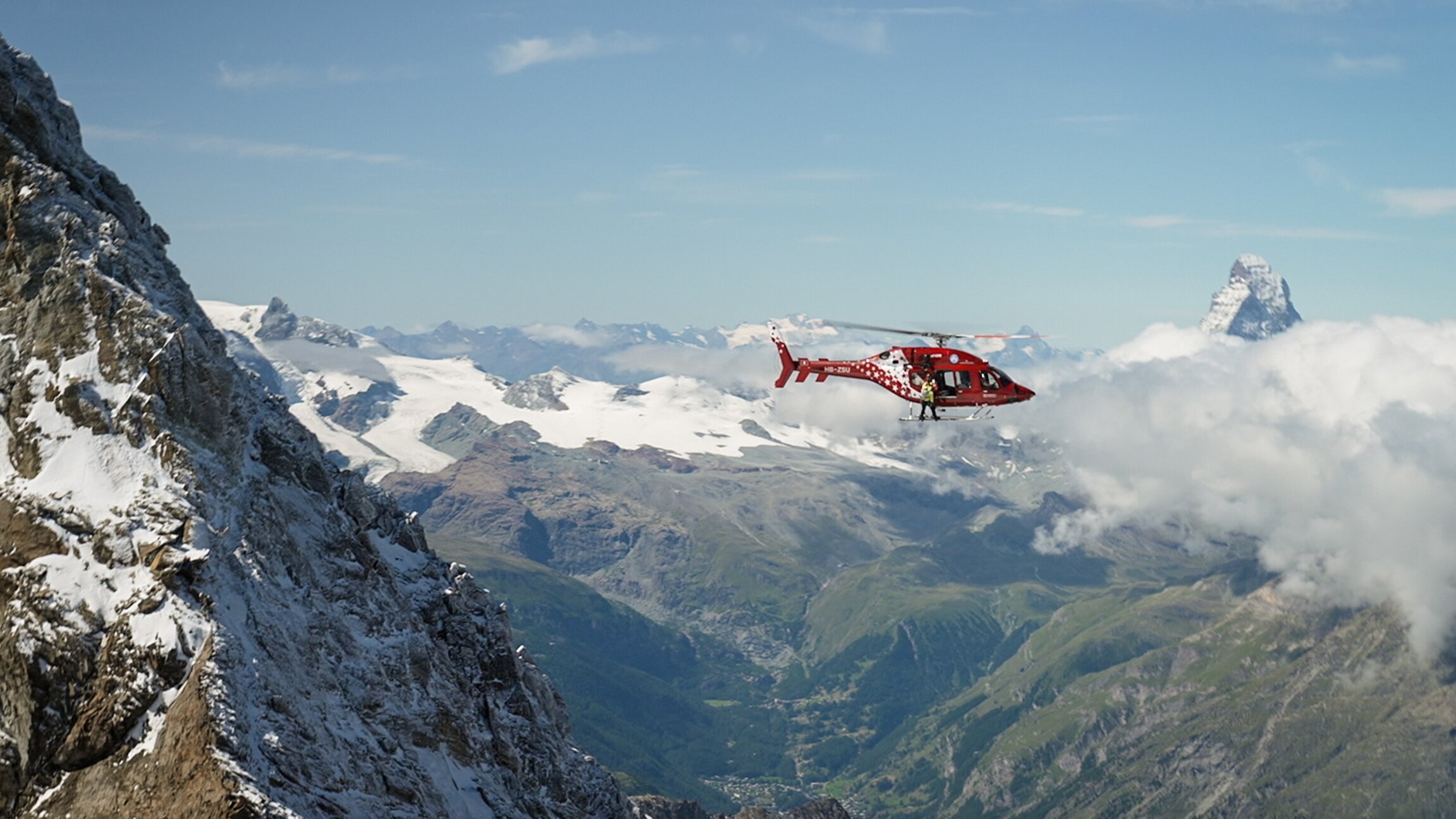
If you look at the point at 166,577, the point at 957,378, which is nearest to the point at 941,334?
the point at 957,378

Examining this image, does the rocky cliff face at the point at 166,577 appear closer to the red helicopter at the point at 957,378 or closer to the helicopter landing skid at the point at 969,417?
the helicopter landing skid at the point at 969,417

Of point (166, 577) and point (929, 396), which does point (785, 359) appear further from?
point (166, 577)

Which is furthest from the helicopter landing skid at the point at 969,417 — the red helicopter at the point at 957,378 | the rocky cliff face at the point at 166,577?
the rocky cliff face at the point at 166,577

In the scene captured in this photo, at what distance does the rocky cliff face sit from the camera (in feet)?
234

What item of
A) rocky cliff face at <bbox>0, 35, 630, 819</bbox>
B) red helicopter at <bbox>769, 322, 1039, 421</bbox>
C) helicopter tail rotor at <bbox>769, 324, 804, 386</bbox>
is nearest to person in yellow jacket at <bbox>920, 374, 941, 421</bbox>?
red helicopter at <bbox>769, 322, 1039, 421</bbox>

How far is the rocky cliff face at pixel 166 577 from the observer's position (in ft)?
234

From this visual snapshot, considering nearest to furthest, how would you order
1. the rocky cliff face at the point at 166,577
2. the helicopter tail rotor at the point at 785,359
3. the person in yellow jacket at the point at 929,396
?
1. the rocky cliff face at the point at 166,577
2. the person in yellow jacket at the point at 929,396
3. the helicopter tail rotor at the point at 785,359

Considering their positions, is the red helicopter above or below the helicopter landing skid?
above

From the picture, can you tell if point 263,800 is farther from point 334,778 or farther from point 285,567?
point 285,567

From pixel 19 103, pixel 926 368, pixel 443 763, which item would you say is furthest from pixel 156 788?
pixel 926 368

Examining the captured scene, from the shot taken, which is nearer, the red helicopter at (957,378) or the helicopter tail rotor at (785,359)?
the red helicopter at (957,378)

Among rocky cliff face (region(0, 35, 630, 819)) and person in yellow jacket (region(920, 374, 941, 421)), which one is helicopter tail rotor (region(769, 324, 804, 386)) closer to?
person in yellow jacket (region(920, 374, 941, 421))

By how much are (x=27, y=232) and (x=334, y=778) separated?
47065mm

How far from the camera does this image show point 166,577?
76.2 metres
